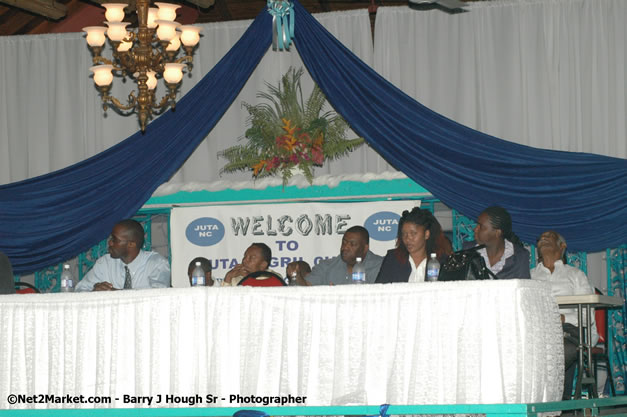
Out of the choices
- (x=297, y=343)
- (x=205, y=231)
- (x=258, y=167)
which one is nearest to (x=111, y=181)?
(x=205, y=231)

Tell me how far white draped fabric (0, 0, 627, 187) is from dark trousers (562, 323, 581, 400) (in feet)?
7.65

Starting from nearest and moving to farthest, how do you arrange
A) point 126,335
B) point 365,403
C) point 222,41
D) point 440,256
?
point 365,403, point 126,335, point 440,256, point 222,41

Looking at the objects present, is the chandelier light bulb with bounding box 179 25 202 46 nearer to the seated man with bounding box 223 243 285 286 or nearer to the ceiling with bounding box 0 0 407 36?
the seated man with bounding box 223 243 285 286

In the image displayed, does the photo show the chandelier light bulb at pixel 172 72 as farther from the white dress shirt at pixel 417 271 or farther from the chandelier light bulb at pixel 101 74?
the white dress shirt at pixel 417 271

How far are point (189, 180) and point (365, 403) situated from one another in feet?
15.4

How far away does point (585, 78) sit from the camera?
7598 mm

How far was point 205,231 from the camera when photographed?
25.4 ft

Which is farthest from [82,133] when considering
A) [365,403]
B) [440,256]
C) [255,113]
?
[365,403]

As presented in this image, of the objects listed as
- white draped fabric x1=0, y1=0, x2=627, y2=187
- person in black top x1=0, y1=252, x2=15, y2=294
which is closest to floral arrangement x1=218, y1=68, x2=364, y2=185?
white draped fabric x1=0, y1=0, x2=627, y2=187

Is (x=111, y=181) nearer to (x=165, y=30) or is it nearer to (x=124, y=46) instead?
(x=124, y=46)

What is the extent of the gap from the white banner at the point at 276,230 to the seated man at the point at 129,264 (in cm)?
147

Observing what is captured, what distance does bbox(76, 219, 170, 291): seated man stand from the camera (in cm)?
613

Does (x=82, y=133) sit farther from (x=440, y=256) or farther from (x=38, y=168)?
(x=440, y=256)

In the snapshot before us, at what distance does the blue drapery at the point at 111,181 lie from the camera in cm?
725
